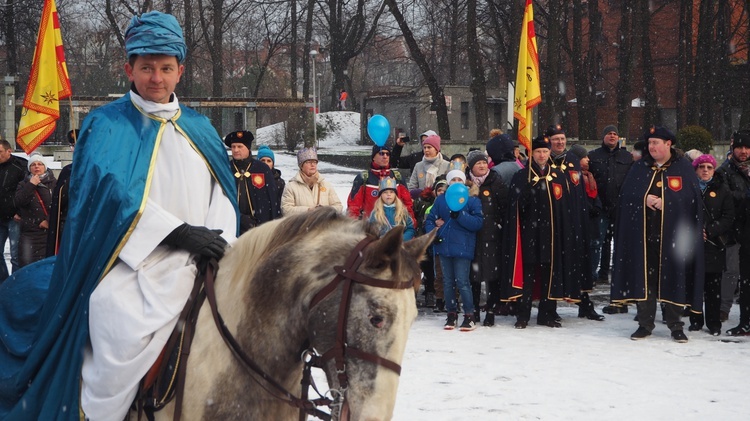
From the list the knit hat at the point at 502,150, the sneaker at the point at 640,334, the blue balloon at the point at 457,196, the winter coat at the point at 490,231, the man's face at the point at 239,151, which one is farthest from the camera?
the knit hat at the point at 502,150

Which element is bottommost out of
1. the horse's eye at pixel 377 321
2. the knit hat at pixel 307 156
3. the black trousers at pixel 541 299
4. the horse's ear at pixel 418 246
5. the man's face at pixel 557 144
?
the black trousers at pixel 541 299

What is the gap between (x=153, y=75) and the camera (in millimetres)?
3801

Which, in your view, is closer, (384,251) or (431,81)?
(384,251)

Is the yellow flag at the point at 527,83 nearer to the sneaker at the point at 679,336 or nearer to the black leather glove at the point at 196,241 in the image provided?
the sneaker at the point at 679,336

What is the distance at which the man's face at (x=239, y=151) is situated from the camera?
10898 millimetres

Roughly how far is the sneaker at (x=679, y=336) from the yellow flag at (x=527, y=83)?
10.2 feet

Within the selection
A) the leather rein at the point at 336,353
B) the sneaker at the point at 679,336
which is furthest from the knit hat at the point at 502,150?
the leather rein at the point at 336,353

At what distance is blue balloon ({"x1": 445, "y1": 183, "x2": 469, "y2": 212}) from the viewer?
10.0 metres

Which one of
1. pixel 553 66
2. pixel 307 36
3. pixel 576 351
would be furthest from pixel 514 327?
pixel 307 36

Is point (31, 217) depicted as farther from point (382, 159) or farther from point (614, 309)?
point (614, 309)

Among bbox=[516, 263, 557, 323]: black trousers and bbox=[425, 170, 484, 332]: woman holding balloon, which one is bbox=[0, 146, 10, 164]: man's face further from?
bbox=[516, 263, 557, 323]: black trousers

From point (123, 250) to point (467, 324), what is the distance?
7171 millimetres

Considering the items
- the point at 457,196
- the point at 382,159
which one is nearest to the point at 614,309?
the point at 457,196

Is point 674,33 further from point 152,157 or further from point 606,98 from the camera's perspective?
point 152,157
